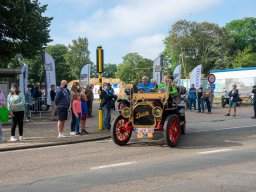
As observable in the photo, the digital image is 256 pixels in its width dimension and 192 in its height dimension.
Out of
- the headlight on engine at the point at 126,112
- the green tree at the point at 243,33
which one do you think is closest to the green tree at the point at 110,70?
the green tree at the point at 243,33

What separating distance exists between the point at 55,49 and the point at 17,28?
80.7 m

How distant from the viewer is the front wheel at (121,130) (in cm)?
1156

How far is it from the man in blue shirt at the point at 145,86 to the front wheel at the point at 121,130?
3.81 ft

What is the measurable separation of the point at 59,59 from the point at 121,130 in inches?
3455

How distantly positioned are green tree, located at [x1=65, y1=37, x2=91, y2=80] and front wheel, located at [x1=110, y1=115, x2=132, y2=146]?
91661 mm

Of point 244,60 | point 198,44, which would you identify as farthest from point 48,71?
point 244,60

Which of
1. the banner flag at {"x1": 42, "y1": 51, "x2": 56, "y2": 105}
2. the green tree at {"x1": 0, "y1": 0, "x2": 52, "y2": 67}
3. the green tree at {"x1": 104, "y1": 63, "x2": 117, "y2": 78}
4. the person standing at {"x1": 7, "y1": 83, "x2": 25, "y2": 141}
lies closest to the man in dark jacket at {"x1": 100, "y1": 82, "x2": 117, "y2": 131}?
the person standing at {"x1": 7, "y1": 83, "x2": 25, "y2": 141}

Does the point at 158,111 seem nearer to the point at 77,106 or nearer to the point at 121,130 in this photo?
the point at 121,130

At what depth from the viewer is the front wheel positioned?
11.6 metres

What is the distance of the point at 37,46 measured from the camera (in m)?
26.5

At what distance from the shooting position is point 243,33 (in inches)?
3728

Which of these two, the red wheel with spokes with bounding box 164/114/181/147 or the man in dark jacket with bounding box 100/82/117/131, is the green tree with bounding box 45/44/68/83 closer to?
the man in dark jacket with bounding box 100/82/117/131

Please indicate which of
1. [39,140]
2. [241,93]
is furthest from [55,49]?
[39,140]

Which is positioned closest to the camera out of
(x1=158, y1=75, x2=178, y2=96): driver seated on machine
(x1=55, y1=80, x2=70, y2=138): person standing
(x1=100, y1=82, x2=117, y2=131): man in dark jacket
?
(x1=158, y1=75, x2=178, y2=96): driver seated on machine
